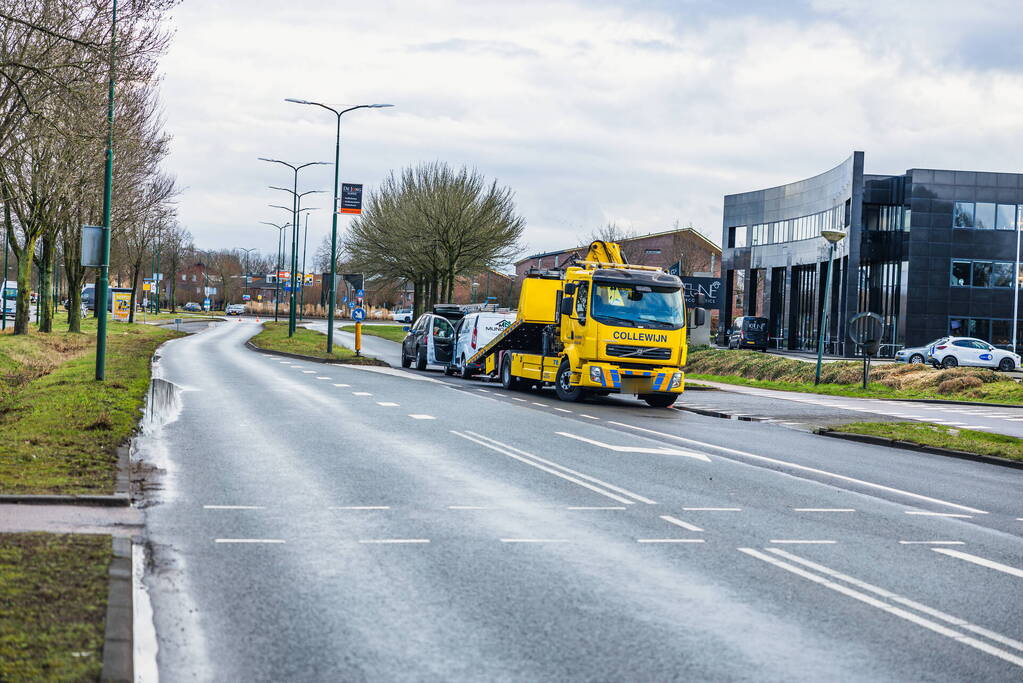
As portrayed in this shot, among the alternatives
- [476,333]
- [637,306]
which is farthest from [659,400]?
[476,333]

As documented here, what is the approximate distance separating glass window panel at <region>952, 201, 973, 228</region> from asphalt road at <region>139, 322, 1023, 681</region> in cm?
4801

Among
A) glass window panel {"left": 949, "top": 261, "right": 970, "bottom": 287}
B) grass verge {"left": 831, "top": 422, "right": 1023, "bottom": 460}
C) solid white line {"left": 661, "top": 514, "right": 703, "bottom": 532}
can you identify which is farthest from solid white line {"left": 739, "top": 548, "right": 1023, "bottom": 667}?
glass window panel {"left": 949, "top": 261, "right": 970, "bottom": 287}

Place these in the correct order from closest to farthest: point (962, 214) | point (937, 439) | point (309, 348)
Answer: point (937, 439) → point (309, 348) → point (962, 214)

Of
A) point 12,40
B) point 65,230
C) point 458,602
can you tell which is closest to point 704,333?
point 65,230

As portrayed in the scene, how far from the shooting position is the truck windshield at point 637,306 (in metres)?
23.5

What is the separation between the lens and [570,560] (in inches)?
309

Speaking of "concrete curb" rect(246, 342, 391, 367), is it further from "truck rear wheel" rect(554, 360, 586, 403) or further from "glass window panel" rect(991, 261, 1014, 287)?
"glass window panel" rect(991, 261, 1014, 287)

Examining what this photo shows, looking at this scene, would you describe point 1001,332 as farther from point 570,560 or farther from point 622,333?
point 570,560

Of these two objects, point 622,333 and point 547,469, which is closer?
point 547,469

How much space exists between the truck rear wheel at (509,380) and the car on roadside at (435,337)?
6993 mm

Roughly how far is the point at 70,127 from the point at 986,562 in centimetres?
2537

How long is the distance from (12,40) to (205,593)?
2359cm

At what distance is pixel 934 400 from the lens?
3106cm

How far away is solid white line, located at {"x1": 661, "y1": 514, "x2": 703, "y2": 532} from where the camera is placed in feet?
30.3
